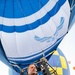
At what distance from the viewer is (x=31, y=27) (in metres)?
5.14

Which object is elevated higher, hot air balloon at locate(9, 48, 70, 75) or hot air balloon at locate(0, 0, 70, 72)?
hot air balloon at locate(0, 0, 70, 72)

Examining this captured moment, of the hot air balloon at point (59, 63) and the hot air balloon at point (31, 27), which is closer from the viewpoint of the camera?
the hot air balloon at point (31, 27)

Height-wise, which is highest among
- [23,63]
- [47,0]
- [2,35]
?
[47,0]

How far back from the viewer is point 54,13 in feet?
16.4

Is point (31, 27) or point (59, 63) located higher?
point (31, 27)

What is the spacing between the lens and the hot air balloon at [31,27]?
499 centimetres

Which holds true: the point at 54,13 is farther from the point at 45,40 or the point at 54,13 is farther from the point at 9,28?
the point at 9,28

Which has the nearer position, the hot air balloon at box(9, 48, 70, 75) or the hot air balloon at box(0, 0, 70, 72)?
the hot air balloon at box(0, 0, 70, 72)

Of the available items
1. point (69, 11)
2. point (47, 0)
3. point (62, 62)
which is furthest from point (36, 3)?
point (62, 62)

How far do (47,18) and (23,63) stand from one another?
0.97 meters

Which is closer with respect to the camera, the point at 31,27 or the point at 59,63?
the point at 31,27

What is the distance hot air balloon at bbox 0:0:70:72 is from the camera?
Result: 4988mm

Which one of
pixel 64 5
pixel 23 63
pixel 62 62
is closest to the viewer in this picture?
pixel 64 5

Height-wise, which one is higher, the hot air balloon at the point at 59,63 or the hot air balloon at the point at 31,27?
the hot air balloon at the point at 31,27
